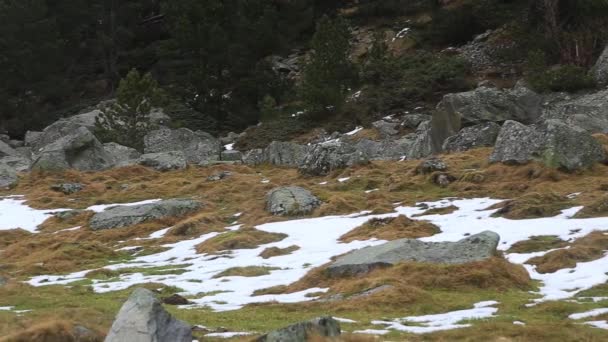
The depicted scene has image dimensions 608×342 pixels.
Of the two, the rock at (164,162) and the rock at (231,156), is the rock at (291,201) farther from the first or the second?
the rock at (231,156)

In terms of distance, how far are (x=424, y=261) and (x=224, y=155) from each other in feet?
90.1

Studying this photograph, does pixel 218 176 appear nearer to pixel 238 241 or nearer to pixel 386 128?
pixel 238 241

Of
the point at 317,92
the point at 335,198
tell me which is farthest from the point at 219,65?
the point at 335,198

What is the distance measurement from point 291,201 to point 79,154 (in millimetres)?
18521

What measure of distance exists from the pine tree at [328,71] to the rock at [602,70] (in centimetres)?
1515

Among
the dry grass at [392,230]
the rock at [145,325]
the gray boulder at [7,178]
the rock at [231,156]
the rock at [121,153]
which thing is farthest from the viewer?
the rock at [231,156]

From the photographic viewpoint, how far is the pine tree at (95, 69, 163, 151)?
40594 millimetres

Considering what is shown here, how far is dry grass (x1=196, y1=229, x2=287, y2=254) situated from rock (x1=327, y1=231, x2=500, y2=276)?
4.58 meters

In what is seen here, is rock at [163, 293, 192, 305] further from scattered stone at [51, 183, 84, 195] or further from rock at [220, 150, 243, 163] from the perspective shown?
rock at [220, 150, 243, 163]

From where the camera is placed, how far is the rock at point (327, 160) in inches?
1112

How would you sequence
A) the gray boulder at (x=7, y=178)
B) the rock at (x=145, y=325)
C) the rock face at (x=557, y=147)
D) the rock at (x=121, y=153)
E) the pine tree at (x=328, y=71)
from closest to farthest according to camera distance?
the rock at (x=145, y=325), the rock face at (x=557, y=147), the gray boulder at (x=7, y=178), the rock at (x=121, y=153), the pine tree at (x=328, y=71)

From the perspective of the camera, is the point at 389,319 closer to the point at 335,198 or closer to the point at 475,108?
the point at 335,198

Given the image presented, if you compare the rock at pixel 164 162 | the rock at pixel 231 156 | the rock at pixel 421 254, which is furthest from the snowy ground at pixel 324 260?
the rock at pixel 231 156

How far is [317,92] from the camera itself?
141 ft
